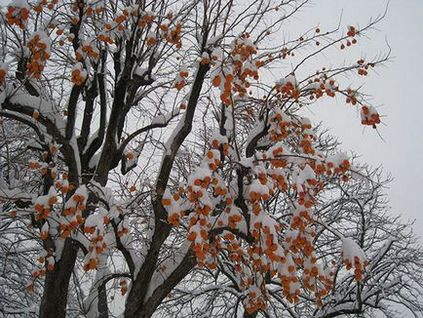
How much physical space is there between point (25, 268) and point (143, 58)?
22.6 feet

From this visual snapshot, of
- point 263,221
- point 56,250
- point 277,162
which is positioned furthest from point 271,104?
point 56,250

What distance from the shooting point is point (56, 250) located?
5141 millimetres

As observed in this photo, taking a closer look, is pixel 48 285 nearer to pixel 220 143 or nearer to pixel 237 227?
pixel 237 227

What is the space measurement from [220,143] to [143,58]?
277 centimetres

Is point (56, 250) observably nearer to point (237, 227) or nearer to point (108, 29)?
point (237, 227)

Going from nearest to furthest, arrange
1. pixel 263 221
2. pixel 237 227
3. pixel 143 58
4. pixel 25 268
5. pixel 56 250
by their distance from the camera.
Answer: pixel 263 221, pixel 237 227, pixel 56 250, pixel 143 58, pixel 25 268

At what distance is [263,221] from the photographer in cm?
321

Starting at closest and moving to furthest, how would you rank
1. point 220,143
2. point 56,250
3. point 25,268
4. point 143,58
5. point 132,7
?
point 220,143, point 132,7, point 56,250, point 143,58, point 25,268

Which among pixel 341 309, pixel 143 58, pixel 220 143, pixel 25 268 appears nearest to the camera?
pixel 220 143

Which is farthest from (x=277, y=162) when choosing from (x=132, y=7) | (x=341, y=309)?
(x=341, y=309)

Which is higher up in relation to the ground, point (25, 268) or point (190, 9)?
point (190, 9)

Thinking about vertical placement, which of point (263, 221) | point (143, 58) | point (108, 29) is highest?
point (143, 58)

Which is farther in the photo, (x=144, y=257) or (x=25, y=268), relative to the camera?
(x=25, y=268)

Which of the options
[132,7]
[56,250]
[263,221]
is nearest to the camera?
[263,221]
